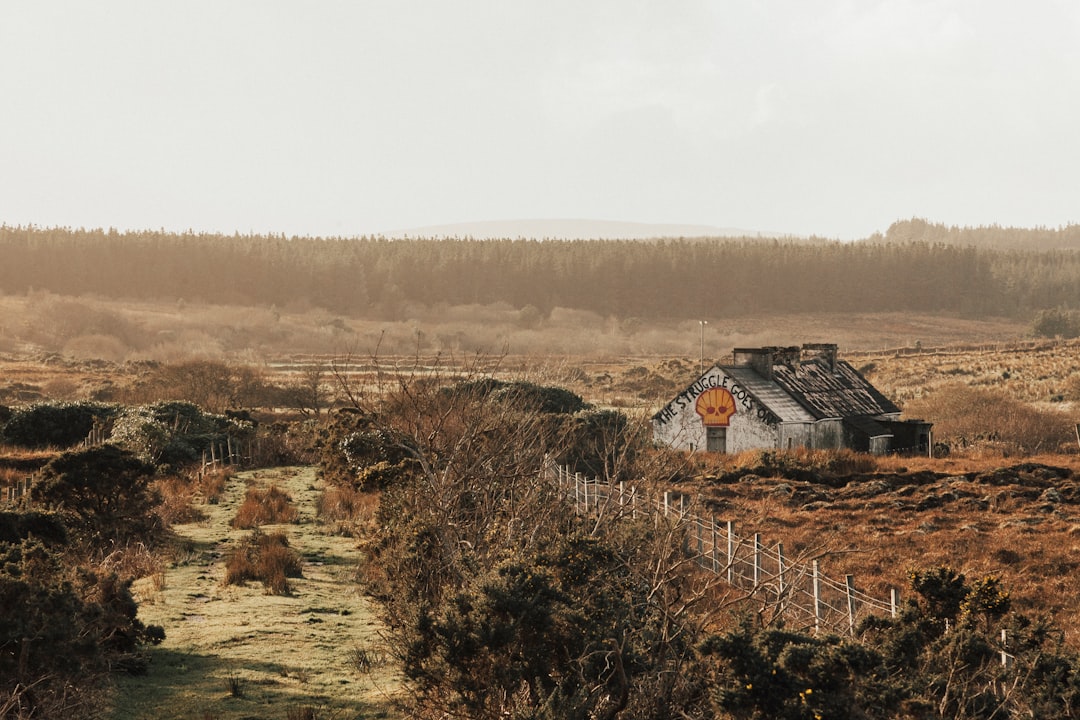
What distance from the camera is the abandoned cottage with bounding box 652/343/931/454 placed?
1697 inches

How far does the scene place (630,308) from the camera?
581ft

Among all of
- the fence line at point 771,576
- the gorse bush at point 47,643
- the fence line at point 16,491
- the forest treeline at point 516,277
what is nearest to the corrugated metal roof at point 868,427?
the fence line at point 771,576

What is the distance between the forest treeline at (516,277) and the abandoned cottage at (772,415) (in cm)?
12385

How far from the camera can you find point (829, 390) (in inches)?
1847

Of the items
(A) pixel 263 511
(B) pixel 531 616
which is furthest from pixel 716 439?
(B) pixel 531 616

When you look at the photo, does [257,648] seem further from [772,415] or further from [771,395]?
[771,395]

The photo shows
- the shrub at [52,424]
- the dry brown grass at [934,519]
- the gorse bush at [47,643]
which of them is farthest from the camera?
the shrub at [52,424]

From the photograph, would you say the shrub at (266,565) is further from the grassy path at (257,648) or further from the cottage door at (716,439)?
the cottage door at (716,439)

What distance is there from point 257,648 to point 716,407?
101ft

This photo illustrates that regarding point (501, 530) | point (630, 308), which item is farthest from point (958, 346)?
point (501, 530)

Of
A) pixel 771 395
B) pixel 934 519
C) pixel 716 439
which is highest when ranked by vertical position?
pixel 771 395

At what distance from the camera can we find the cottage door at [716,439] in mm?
43750

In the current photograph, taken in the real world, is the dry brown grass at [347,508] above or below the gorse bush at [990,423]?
above

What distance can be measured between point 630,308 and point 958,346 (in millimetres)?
63014
